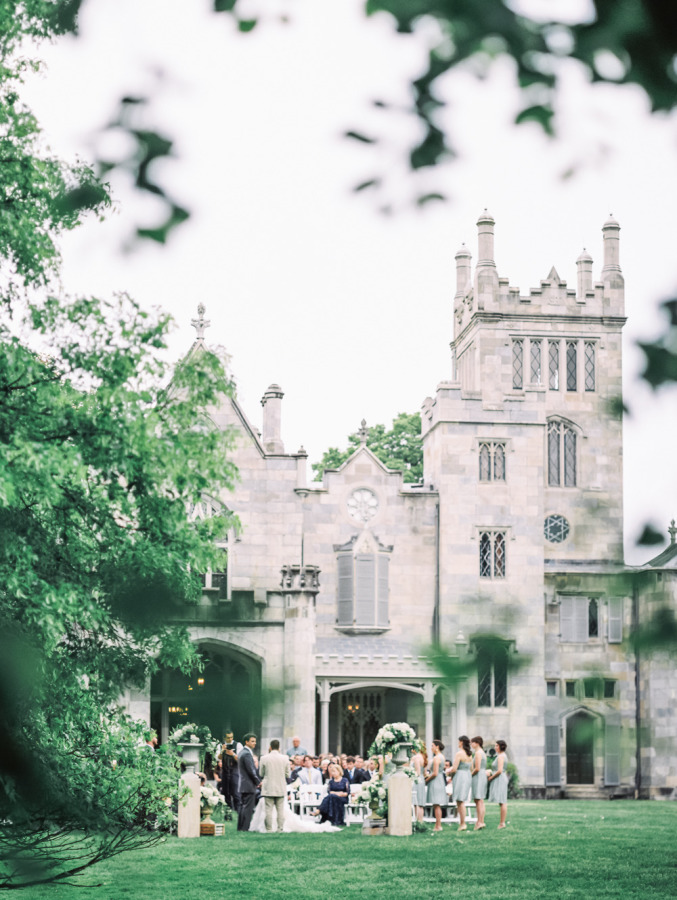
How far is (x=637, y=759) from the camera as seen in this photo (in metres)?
38.8

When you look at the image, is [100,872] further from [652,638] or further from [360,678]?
[360,678]

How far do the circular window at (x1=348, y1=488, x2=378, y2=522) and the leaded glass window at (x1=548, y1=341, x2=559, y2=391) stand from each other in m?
7.13

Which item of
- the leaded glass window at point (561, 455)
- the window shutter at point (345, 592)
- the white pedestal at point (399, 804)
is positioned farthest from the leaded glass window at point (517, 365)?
the white pedestal at point (399, 804)

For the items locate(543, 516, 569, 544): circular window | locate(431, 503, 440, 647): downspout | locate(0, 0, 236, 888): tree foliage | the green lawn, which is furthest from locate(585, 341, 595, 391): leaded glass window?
locate(0, 0, 236, 888): tree foliage

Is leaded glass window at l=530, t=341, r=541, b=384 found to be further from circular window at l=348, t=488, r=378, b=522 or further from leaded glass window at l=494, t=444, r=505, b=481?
circular window at l=348, t=488, r=378, b=522

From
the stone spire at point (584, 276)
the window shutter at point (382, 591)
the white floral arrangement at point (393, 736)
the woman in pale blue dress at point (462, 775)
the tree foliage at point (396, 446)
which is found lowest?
the woman in pale blue dress at point (462, 775)

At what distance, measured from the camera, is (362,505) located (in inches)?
1534

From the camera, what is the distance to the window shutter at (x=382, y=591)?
38.5 meters

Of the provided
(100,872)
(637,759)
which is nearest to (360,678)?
(637,759)

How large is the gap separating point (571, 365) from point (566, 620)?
7967 mm

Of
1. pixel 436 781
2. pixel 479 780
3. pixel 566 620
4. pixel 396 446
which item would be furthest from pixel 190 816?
pixel 396 446

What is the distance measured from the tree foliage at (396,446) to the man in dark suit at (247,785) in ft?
114

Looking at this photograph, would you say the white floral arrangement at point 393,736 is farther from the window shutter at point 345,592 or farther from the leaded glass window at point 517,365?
the leaded glass window at point 517,365

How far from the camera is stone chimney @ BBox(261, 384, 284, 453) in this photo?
3838 centimetres
